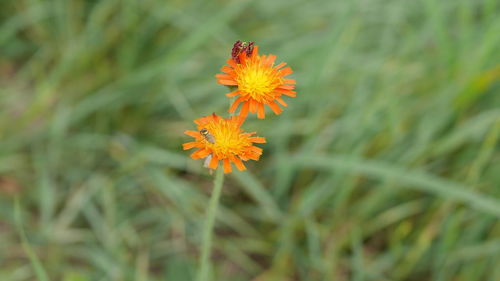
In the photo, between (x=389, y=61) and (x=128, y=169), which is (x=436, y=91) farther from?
(x=128, y=169)

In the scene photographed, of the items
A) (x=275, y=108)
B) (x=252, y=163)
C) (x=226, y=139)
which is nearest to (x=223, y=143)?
(x=226, y=139)

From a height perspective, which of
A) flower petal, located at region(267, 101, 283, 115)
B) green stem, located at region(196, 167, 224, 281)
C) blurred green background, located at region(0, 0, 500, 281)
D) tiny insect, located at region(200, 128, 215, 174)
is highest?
blurred green background, located at region(0, 0, 500, 281)

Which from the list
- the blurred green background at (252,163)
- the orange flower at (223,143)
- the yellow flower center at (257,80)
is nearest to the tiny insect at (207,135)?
the orange flower at (223,143)

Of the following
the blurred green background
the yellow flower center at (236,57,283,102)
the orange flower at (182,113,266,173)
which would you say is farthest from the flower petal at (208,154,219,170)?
the blurred green background

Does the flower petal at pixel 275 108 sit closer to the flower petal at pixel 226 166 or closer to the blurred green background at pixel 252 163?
the flower petal at pixel 226 166

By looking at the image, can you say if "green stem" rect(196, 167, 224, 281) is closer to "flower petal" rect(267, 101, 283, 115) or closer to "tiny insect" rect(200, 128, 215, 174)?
"tiny insect" rect(200, 128, 215, 174)
